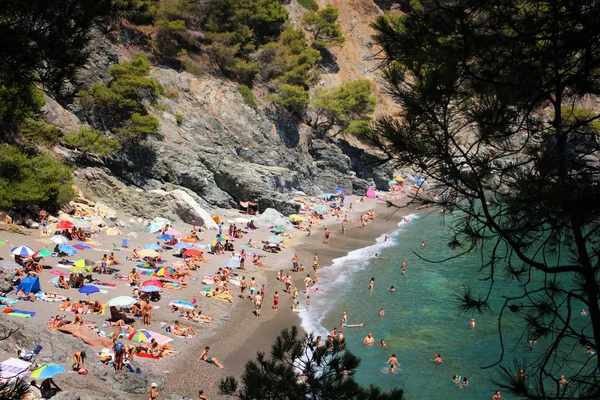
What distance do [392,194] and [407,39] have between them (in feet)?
166

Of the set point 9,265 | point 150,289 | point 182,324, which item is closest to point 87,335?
point 182,324

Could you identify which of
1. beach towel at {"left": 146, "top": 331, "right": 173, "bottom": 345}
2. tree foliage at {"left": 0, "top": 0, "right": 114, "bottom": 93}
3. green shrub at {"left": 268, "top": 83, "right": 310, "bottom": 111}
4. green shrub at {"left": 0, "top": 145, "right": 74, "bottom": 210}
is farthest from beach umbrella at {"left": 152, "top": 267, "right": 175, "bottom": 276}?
green shrub at {"left": 268, "top": 83, "right": 310, "bottom": 111}

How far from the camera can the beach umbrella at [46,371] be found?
36.0 ft

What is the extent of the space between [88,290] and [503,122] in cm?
1629

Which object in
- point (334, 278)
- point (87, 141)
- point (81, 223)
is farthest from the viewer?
point (87, 141)

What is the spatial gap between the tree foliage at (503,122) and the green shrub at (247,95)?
45548 mm

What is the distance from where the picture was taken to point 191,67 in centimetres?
4825

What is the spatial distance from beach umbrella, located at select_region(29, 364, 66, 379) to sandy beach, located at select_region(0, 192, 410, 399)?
1.45ft

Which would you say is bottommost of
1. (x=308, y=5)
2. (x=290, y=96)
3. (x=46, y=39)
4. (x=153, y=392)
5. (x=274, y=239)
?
(x=153, y=392)

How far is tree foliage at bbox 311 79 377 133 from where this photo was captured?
2177 inches

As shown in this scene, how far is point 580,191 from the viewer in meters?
3.96

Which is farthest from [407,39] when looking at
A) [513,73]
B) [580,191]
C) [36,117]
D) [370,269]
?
[36,117]

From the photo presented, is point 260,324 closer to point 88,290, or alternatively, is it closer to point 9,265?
point 88,290

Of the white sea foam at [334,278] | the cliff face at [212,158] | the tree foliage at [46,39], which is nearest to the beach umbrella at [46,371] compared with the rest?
the tree foliage at [46,39]
